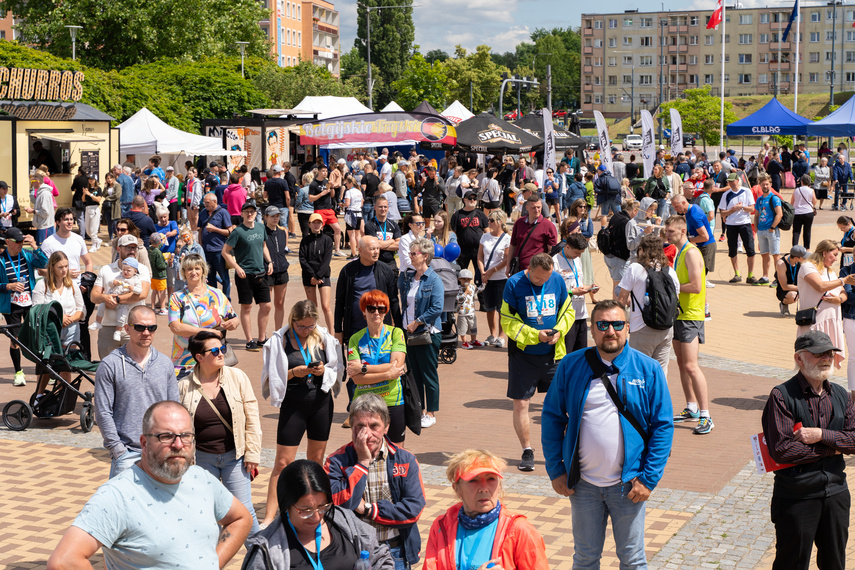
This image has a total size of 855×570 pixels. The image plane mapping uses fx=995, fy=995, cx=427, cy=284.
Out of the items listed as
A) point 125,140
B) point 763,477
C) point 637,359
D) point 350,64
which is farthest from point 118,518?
point 350,64

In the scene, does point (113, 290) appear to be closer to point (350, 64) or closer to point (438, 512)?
point (438, 512)

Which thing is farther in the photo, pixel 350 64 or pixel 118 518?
pixel 350 64

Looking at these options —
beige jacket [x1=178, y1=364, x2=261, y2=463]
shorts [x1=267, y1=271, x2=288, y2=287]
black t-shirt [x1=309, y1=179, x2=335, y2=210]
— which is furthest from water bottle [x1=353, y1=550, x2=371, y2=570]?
black t-shirt [x1=309, y1=179, x2=335, y2=210]

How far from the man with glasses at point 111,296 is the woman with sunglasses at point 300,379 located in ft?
11.8

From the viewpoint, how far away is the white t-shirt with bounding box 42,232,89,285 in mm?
12438

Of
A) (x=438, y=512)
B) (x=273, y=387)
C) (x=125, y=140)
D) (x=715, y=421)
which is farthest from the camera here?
(x=125, y=140)

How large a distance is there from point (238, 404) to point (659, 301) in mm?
4237

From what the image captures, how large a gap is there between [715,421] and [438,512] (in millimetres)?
3655

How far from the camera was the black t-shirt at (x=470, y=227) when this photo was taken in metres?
14.3

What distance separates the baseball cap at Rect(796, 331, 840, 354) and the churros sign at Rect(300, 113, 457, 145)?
2545 centimetres

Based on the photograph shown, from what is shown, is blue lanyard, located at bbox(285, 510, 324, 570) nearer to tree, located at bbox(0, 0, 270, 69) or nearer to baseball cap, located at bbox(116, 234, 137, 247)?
baseball cap, located at bbox(116, 234, 137, 247)

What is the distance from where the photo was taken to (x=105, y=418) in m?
6.04

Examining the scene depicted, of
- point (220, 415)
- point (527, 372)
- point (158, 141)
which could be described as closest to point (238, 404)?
point (220, 415)

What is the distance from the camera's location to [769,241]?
17.8 m
